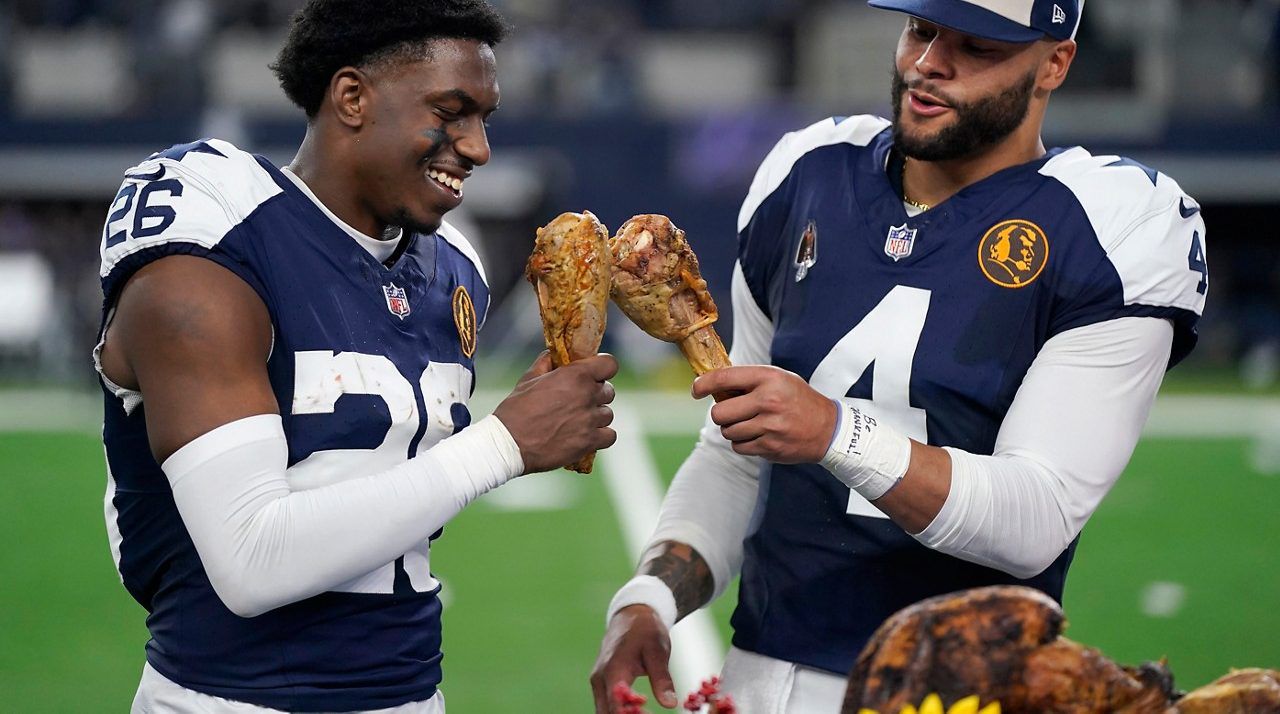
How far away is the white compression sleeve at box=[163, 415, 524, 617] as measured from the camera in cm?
229

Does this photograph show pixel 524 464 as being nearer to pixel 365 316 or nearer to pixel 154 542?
pixel 365 316

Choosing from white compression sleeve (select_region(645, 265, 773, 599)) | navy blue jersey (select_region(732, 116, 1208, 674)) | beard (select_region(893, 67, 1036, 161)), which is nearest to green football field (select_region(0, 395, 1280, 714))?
white compression sleeve (select_region(645, 265, 773, 599))

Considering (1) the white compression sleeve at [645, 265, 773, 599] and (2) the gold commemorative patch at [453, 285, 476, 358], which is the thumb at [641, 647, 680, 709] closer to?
(1) the white compression sleeve at [645, 265, 773, 599]

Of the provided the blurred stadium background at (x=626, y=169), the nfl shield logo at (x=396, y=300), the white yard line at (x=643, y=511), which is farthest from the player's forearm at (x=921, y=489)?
the blurred stadium background at (x=626, y=169)

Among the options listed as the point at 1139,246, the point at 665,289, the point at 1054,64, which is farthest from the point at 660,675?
the point at 1054,64

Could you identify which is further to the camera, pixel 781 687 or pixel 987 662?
pixel 781 687

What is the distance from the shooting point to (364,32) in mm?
2621

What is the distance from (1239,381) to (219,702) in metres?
15.2

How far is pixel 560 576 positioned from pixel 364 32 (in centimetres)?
578

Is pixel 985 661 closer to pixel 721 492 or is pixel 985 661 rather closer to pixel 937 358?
pixel 937 358

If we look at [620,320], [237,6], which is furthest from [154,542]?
[237,6]

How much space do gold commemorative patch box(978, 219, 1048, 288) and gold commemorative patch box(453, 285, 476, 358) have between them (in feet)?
3.14

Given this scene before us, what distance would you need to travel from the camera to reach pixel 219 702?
8.26 feet

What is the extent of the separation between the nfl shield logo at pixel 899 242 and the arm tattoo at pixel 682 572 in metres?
0.70
